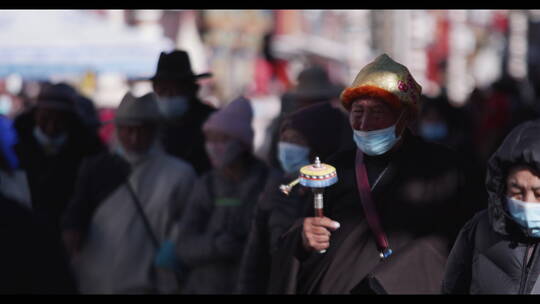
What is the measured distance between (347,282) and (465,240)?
0.44m

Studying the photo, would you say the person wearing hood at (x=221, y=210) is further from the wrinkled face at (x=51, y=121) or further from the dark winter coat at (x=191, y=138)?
the wrinkled face at (x=51, y=121)

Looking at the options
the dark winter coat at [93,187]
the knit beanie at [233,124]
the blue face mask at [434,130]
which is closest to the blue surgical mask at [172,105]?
the dark winter coat at [93,187]

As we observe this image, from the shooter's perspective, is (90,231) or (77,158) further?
(77,158)

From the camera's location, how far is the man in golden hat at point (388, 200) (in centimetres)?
314

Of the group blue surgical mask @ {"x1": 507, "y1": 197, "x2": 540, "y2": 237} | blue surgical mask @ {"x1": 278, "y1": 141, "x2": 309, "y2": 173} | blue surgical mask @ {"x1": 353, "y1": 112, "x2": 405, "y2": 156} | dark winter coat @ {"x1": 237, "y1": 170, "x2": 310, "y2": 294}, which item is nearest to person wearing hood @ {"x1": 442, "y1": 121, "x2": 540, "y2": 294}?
blue surgical mask @ {"x1": 507, "y1": 197, "x2": 540, "y2": 237}

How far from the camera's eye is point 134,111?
5.87 meters

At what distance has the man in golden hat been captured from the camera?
314 cm

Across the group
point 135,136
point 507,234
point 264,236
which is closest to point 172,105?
point 135,136

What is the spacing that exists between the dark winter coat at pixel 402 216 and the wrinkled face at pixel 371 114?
146 mm

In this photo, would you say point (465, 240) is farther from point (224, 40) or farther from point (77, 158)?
point (224, 40)

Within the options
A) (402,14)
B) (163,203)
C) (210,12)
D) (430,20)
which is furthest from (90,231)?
(430,20)

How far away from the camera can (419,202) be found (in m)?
3.35

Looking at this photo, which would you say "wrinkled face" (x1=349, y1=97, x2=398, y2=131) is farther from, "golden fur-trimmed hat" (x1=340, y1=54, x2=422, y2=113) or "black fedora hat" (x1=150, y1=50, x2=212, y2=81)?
"black fedora hat" (x1=150, y1=50, x2=212, y2=81)

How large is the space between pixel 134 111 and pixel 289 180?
1.54m
